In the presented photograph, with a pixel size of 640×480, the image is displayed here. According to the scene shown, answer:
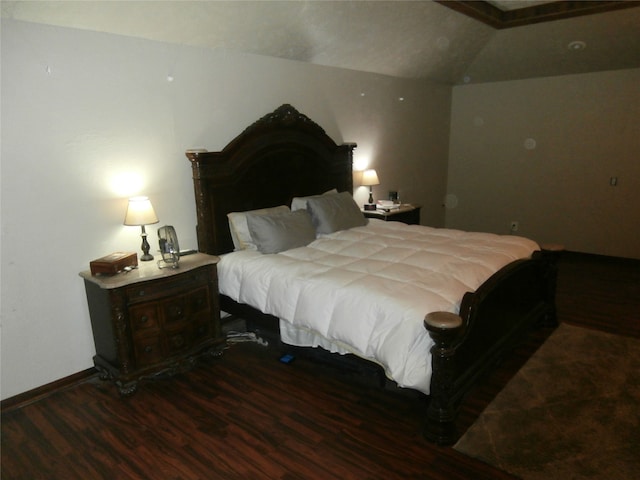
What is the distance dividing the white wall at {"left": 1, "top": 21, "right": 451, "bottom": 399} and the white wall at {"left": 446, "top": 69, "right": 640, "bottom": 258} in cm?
365

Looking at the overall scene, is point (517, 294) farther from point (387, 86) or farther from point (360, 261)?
point (387, 86)

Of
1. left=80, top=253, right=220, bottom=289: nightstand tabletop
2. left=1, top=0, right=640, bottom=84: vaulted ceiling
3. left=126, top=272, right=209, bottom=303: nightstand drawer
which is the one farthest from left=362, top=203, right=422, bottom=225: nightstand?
left=126, top=272, right=209, bottom=303: nightstand drawer

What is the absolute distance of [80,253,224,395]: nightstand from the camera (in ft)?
8.45

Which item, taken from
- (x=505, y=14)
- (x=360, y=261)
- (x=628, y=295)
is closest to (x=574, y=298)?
(x=628, y=295)

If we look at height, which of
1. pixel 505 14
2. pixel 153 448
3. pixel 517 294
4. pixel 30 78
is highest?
pixel 505 14

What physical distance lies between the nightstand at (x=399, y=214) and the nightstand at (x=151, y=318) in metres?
2.20

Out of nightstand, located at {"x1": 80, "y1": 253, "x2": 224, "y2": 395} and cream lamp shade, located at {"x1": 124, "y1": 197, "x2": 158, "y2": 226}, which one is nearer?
nightstand, located at {"x1": 80, "y1": 253, "x2": 224, "y2": 395}

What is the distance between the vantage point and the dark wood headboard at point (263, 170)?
10.9 ft

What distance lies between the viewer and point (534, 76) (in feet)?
18.1

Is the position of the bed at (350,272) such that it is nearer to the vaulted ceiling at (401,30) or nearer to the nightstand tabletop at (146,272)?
the nightstand tabletop at (146,272)

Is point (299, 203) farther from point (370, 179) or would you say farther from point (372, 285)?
point (372, 285)

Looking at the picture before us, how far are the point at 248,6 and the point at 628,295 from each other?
4.27 metres

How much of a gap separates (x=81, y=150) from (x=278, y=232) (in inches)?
55.4

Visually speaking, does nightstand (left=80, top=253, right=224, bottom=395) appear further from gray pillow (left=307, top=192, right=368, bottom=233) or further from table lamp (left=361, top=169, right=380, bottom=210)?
table lamp (left=361, top=169, right=380, bottom=210)
